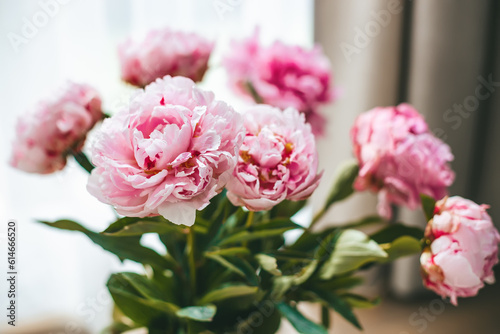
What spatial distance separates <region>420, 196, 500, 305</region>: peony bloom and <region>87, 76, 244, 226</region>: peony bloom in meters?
0.22

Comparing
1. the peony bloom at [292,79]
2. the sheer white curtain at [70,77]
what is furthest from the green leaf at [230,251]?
the sheer white curtain at [70,77]

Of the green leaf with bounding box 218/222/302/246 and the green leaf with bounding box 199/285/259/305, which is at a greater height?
the green leaf with bounding box 218/222/302/246

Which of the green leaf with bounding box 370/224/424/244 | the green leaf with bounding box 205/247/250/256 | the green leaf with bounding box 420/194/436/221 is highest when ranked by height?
the green leaf with bounding box 420/194/436/221

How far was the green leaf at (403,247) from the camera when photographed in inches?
18.5

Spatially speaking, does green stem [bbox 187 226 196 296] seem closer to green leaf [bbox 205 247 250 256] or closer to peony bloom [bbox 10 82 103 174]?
green leaf [bbox 205 247 250 256]

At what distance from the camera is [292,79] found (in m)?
0.63

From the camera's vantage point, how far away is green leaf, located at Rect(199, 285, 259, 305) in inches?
17.7

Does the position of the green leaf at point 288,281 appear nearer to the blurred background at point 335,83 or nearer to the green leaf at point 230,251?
the green leaf at point 230,251

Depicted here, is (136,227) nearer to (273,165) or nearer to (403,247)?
(273,165)

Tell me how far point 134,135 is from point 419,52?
27.5 inches

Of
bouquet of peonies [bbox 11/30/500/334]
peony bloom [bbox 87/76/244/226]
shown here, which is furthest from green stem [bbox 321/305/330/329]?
peony bloom [bbox 87/76/244/226]

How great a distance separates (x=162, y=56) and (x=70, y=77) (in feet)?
1.33

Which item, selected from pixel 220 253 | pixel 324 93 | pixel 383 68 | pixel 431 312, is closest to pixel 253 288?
pixel 220 253

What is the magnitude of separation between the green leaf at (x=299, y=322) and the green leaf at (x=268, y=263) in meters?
0.06
